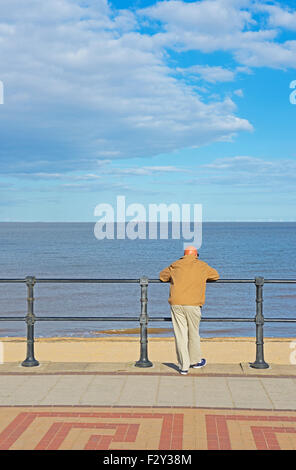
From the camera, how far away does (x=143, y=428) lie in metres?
4.87

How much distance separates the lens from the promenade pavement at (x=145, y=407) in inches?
181

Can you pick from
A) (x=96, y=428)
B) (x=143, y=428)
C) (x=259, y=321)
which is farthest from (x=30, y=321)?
(x=259, y=321)

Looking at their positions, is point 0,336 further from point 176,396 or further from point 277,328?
point 176,396

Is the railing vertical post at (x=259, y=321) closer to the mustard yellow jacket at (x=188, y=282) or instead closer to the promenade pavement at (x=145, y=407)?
the promenade pavement at (x=145, y=407)

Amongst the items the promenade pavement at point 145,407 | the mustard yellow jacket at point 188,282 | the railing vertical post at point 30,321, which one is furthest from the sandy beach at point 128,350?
the mustard yellow jacket at point 188,282

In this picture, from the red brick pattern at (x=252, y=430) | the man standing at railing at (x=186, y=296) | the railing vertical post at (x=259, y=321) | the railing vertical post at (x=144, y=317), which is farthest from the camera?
the railing vertical post at (x=144, y=317)

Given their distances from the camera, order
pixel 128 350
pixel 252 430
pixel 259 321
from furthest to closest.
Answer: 1. pixel 128 350
2. pixel 259 321
3. pixel 252 430

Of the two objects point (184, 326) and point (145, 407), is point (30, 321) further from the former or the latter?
point (145, 407)

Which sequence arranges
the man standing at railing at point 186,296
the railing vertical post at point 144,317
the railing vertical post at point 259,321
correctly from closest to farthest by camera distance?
the man standing at railing at point 186,296 < the railing vertical post at point 259,321 < the railing vertical post at point 144,317

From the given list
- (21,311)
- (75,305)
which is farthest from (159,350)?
(75,305)

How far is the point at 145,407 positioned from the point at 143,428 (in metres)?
0.63

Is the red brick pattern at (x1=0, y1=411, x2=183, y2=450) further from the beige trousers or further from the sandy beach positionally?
the sandy beach

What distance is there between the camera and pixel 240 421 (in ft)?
16.7

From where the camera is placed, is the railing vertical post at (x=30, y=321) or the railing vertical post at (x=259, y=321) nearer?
the railing vertical post at (x=259, y=321)
